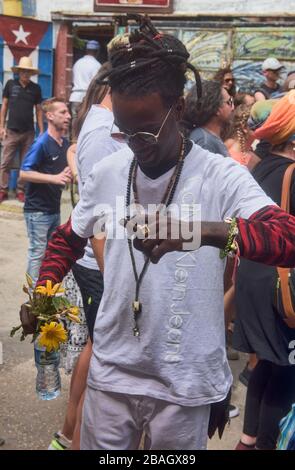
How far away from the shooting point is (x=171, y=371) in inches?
76.9

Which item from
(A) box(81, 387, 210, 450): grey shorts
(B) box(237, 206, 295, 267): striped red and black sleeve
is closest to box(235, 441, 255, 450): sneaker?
(A) box(81, 387, 210, 450): grey shorts

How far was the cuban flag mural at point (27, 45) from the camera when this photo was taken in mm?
10641

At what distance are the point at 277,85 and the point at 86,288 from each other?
22.9 ft

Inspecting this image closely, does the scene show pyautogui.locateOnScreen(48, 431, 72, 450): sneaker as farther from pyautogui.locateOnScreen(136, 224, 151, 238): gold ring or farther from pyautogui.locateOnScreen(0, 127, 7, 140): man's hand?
pyautogui.locateOnScreen(0, 127, 7, 140): man's hand

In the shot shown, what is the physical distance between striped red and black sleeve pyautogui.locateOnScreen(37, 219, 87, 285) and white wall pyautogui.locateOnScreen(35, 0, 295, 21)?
876 centimetres

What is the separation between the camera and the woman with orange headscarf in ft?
10.3

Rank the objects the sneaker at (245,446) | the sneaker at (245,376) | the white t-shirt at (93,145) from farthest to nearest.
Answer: the sneaker at (245,376) → the sneaker at (245,446) → the white t-shirt at (93,145)

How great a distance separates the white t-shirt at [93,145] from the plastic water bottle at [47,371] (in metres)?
0.62

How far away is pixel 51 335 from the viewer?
87.0 inches

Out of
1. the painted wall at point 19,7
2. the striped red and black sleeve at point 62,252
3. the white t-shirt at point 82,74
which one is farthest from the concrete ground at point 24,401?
the painted wall at point 19,7

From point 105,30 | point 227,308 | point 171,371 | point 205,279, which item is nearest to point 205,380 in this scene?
point 171,371

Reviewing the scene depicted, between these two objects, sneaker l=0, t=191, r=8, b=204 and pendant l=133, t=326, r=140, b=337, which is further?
sneaker l=0, t=191, r=8, b=204

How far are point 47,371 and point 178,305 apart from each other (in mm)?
883

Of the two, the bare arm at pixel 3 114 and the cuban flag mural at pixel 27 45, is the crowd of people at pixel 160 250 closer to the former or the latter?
the bare arm at pixel 3 114
